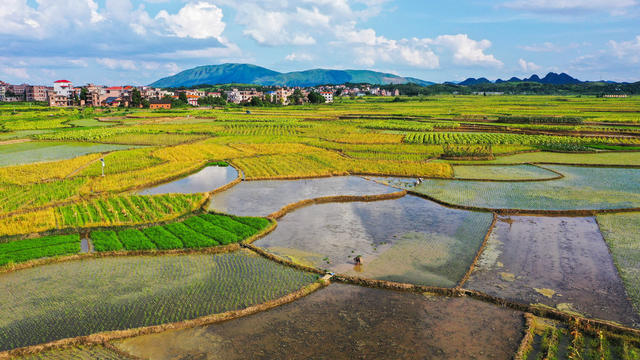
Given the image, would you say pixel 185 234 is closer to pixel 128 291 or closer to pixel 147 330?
pixel 128 291

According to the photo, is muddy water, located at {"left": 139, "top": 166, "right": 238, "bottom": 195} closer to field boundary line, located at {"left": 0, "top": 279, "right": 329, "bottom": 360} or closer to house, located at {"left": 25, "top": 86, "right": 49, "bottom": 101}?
field boundary line, located at {"left": 0, "top": 279, "right": 329, "bottom": 360}

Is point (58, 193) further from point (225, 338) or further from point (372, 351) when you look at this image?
point (372, 351)

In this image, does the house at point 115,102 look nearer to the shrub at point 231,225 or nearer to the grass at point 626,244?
the shrub at point 231,225

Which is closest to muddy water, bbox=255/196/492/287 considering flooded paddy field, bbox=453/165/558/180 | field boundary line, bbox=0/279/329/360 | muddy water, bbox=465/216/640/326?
muddy water, bbox=465/216/640/326

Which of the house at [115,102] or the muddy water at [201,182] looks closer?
the muddy water at [201,182]

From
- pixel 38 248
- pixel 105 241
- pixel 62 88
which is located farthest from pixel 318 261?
pixel 62 88

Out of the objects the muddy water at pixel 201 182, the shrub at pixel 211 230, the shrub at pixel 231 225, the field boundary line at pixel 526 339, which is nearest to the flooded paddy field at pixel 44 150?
the muddy water at pixel 201 182

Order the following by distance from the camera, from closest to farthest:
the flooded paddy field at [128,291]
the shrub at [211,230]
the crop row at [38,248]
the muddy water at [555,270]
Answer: the flooded paddy field at [128,291], the muddy water at [555,270], the crop row at [38,248], the shrub at [211,230]
